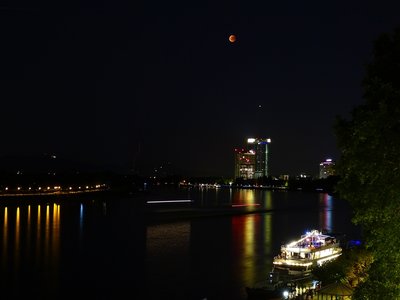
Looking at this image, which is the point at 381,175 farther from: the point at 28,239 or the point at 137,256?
the point at 28,239

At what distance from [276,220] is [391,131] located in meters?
44.0

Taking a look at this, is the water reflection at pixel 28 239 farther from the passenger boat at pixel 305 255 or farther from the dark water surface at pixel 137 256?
the passenger boat at pixel 305 255

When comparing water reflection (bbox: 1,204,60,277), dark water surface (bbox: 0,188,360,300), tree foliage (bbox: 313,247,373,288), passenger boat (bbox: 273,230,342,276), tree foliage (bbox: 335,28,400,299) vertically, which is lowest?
dark water surface (bbox: 0,188,360,300)

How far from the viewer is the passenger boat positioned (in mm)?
20125

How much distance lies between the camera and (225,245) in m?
30.9

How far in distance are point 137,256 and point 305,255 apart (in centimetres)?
940

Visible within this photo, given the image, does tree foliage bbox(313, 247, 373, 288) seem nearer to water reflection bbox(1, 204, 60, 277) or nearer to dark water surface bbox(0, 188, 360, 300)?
dark water surface bbox(0, 188, 360, 300)

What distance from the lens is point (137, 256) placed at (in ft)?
86.9

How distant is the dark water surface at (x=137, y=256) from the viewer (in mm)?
19344

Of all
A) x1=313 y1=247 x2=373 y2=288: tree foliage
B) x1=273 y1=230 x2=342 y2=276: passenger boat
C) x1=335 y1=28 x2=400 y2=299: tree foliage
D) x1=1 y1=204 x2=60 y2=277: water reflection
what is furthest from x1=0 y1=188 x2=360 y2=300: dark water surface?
x1=335 y1=28 x2=400 y2=299: tree foliage

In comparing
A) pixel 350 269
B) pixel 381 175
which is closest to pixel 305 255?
pixel 350 269

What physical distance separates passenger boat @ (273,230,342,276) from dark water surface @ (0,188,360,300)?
1.12 meters

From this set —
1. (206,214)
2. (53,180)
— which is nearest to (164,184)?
(53,180)

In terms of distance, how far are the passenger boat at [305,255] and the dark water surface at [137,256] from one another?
3.68ft
